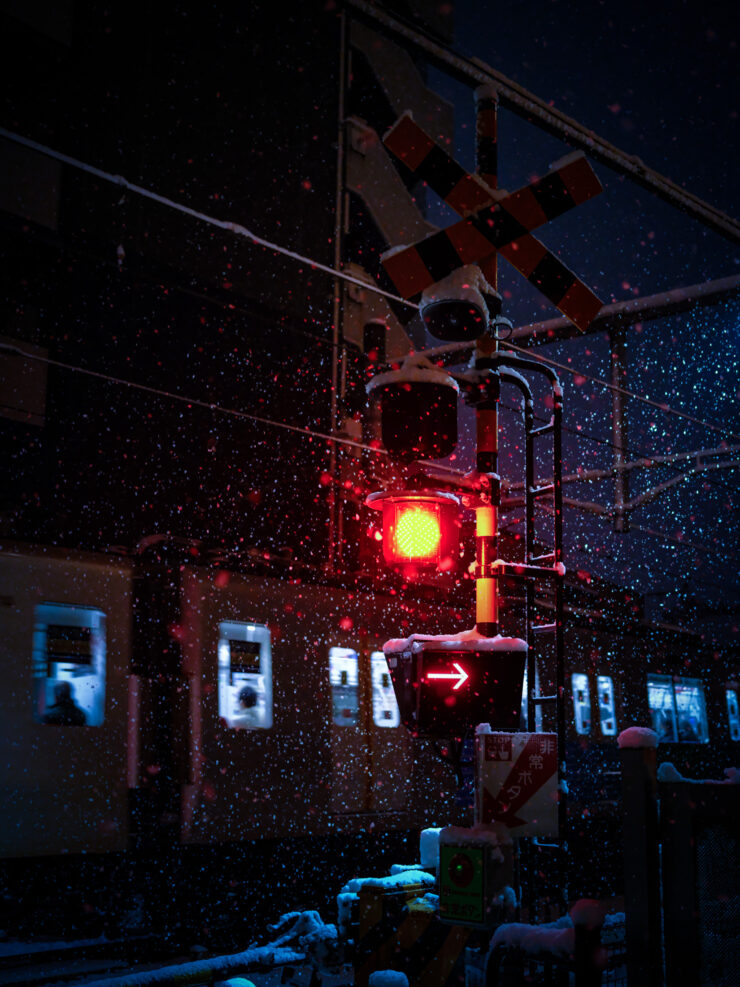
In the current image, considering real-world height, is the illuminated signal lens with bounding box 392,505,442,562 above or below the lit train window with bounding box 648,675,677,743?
above

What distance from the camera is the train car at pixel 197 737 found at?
28.5 feet

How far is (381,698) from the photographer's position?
11.9 metres

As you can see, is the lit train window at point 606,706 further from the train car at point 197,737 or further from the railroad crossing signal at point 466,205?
the railroad crossing signal at point 466,205

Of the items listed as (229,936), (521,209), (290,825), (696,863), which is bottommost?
(229,936)

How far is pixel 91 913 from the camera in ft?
30.6

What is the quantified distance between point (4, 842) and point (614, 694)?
11127 mm

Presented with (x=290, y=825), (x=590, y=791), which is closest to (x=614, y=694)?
(x=590, y=791)

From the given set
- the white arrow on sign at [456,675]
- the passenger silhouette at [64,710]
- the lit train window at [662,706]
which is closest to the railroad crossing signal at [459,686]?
the white arrow on sign at [456,675]

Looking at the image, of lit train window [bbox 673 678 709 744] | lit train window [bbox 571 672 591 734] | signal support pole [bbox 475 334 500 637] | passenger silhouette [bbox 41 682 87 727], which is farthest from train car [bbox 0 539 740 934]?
lit train window [bbox 673 678 709 744]

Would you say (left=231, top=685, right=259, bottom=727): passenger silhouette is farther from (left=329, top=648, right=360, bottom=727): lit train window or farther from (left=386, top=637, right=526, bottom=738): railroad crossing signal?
(left=386, top=637, right=526, bottom=738): railroad crossing signal

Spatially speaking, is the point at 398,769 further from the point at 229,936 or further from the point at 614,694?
the point at 614,694

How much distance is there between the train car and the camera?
8.67 metres

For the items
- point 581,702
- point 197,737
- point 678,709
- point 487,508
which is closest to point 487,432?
point 487,508

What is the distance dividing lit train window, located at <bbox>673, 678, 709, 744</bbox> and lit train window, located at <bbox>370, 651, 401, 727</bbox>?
8909 millimetres
